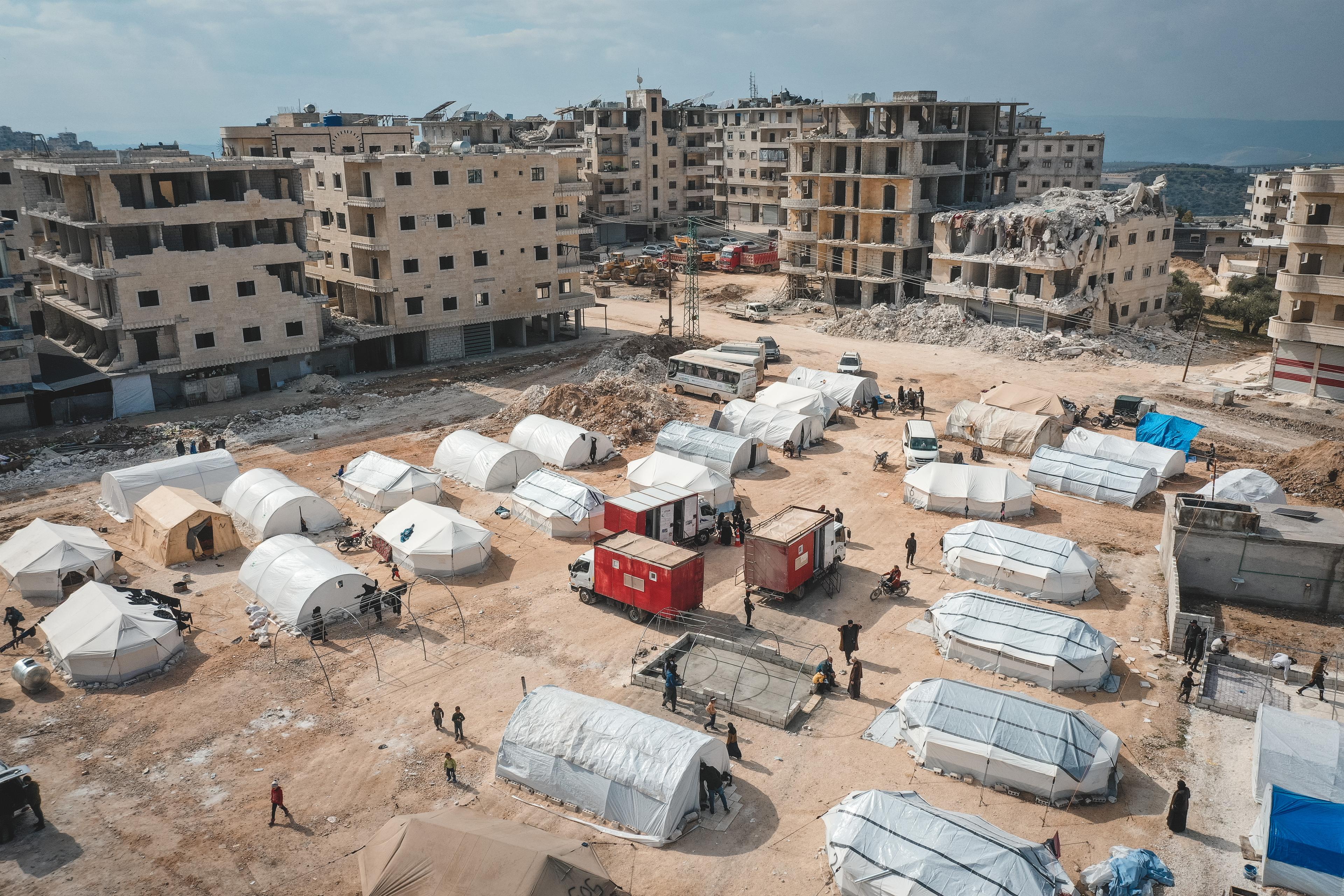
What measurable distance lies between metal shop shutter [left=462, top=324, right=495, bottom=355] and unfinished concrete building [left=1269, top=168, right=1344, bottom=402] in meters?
45.5

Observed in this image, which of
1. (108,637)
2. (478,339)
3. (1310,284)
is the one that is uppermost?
(1310,284)

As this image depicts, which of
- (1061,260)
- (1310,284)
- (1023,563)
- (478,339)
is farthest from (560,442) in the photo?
(1310,284)

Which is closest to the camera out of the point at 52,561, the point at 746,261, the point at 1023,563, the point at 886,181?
the point at 1023,563

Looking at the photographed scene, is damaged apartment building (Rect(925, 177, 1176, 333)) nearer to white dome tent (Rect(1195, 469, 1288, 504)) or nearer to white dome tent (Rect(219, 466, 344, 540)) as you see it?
white dome tent (Rect(1195, 469, 1288, 504))

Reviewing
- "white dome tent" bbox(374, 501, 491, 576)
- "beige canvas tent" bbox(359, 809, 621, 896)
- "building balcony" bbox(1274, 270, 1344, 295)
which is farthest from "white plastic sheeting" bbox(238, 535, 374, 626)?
"building balcony" bbox(1274, 270, 1344, 295)

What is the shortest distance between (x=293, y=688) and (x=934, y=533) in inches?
877

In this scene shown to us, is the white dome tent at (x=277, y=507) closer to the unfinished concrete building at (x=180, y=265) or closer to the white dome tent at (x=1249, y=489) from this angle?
the unfinished concrete building at (x=180, y=265)

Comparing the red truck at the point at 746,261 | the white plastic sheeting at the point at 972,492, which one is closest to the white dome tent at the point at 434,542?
the white plastic sheeting at the point at 972,492

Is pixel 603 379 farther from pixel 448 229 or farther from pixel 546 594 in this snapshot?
pixel 546 594

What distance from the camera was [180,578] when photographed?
1270 inches

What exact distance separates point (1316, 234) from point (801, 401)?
2825 centimetres

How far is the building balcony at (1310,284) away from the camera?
160 ft

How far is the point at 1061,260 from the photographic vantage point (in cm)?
6097

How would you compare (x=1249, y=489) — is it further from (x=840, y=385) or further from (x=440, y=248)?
(x=440, y=248)
